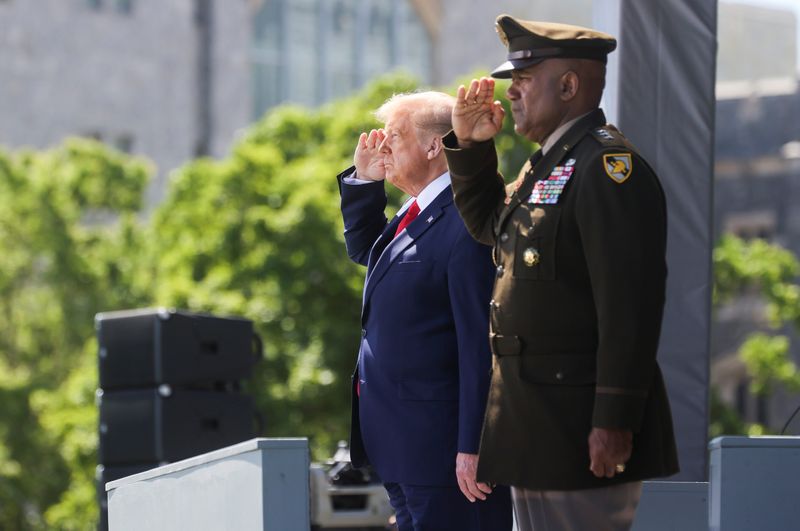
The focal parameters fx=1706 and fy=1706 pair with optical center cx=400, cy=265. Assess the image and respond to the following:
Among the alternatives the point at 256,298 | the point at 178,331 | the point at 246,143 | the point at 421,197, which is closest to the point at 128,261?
the point at 246,143

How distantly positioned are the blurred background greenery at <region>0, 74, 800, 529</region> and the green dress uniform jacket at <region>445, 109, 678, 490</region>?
926 centimetres

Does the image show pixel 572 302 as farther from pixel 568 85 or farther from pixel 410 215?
pixel 410 215

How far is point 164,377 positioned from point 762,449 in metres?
4.09

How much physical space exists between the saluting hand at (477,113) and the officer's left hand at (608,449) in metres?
0.75

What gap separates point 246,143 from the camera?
22.6 m

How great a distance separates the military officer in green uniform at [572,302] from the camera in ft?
11.3

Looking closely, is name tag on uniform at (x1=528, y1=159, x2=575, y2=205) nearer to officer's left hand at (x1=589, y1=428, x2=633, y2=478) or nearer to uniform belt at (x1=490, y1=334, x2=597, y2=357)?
uniform belt at (x1=490, y1=334, x2=597, y2=357)

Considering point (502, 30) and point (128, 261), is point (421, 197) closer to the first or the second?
point (502, 30)

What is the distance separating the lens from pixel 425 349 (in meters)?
4.21

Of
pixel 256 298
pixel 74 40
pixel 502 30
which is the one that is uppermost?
pixel 74 40

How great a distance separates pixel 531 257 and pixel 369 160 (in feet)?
3.68

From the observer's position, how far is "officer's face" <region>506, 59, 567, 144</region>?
367 cm

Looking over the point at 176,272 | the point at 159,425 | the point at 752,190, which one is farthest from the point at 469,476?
the point at 752,190

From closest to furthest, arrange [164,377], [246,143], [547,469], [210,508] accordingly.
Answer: [547,469] → [210,508] → [164,377] → [246,143]
